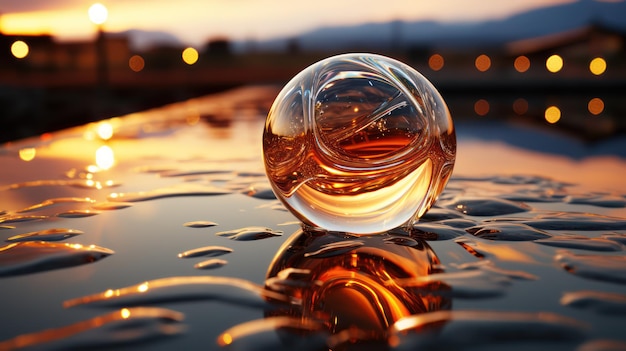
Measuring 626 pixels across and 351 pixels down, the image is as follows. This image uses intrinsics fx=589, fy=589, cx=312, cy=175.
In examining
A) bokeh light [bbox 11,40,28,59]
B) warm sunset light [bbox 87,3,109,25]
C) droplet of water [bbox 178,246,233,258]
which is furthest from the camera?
bokeh light [bbox 11,40,28,59]

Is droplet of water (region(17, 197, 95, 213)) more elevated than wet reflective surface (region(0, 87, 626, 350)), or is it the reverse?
droplet of water (region(17, 197, 95, 213))

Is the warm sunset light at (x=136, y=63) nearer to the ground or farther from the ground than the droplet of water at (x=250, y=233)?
farther from the ground

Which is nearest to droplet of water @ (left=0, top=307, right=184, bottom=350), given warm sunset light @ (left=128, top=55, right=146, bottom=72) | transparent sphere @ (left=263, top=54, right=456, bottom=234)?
transparent sphere @ (left=263, top=54, right=456, bottom=234)

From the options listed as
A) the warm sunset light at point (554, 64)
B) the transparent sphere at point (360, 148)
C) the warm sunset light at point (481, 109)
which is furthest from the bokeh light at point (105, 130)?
the warm sunset light at point (554, 64)

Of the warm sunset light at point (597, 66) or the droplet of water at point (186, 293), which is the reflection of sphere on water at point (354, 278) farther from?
the warm sunset light at point (597, 66)

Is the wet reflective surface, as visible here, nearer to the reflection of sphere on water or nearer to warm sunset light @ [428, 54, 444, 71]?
the reflection of sphere on water
